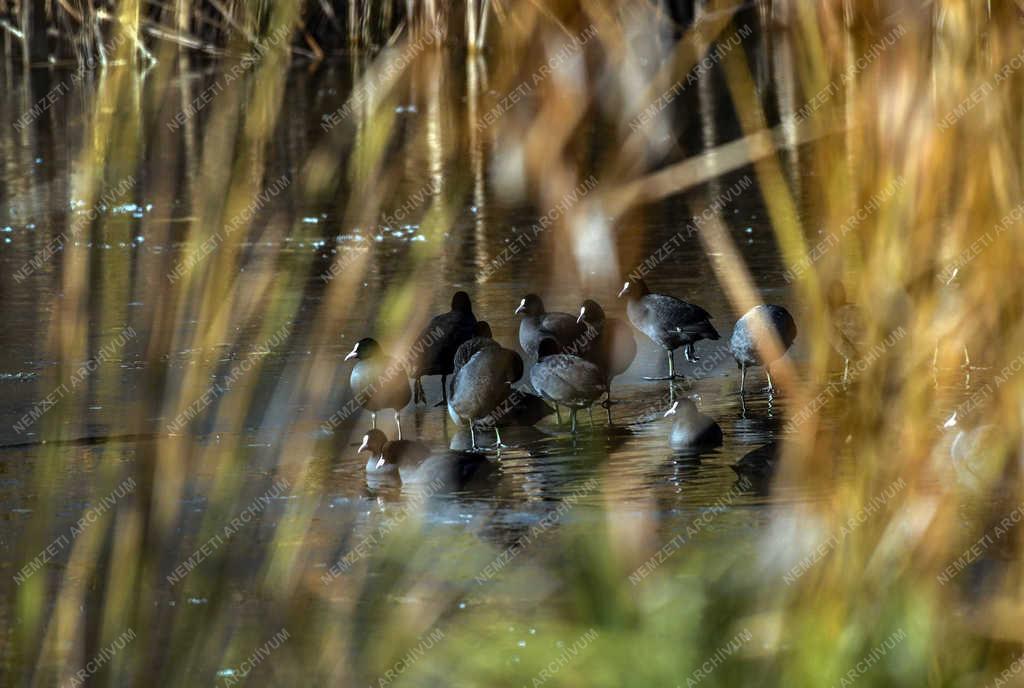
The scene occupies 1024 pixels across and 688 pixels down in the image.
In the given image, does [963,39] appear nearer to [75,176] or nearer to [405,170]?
[405,170]

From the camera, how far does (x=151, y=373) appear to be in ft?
8.57

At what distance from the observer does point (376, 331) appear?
1003cm

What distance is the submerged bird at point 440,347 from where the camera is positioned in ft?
29.0

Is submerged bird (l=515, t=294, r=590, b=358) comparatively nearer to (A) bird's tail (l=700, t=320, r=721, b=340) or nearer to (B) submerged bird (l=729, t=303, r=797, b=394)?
(A) bird's tail (l=700, t=320, r=721, b=340)

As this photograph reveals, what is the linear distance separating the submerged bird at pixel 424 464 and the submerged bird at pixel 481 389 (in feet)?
1.66

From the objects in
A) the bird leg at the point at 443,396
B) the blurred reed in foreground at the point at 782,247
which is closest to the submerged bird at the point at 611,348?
the bird leg at the point at 443,396

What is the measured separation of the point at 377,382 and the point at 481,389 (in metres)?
0.65

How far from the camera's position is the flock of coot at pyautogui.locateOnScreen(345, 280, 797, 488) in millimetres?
7164

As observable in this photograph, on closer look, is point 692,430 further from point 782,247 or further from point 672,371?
point 782,247

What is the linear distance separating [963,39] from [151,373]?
1.32m

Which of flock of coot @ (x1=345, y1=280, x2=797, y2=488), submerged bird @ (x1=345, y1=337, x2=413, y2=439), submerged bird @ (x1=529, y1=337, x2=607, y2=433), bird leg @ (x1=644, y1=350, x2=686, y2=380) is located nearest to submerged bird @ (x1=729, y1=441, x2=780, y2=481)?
flock of coot @ (x1=345, y1=280, x2=797, y2=488)

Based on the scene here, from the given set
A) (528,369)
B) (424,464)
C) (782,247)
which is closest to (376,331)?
(528,369)

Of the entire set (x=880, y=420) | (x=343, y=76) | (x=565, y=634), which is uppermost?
(x=343, y=76)

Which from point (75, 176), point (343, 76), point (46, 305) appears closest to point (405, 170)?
point (75, 176)
